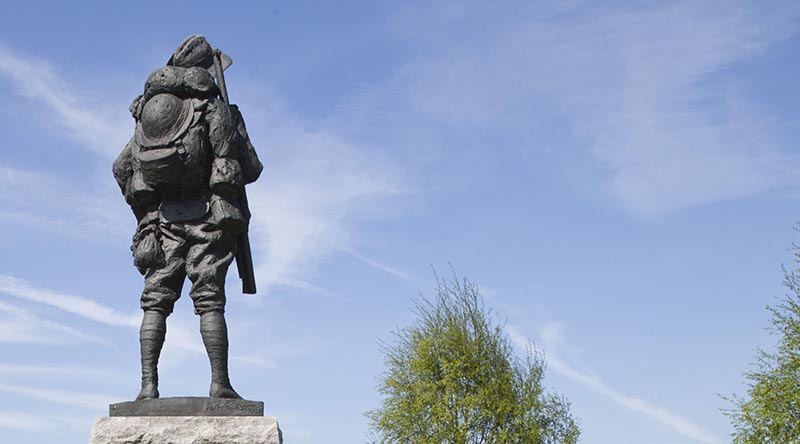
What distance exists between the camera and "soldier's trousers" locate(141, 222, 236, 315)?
7270 millimetres

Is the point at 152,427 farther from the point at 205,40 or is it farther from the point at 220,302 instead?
the point at 205,40

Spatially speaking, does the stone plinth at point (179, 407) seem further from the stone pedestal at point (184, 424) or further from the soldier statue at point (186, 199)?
the soldier statue at point (186, 199)

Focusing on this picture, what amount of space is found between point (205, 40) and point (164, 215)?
1.57 m

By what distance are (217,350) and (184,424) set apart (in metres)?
0.63

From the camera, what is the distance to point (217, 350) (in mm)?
7160

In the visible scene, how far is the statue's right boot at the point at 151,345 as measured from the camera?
7.11m

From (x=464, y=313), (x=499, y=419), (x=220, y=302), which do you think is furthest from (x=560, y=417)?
(x=220, y=302)

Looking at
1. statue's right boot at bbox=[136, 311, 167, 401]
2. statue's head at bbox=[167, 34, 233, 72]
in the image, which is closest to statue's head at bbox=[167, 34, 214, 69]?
statue's head at bbox=[167, 34, 233, 72]

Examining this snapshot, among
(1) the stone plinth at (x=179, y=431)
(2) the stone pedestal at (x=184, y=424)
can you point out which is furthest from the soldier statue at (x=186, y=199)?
(1) the stone plinth at (x=179, y=431)

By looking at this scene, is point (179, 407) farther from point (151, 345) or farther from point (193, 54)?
point (193, 54)

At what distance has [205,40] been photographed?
7887 millimetres

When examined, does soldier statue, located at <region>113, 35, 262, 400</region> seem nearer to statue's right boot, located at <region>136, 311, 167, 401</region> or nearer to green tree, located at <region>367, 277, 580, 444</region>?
statue's right boot, located at <region>136, 311, 167, 401</region>

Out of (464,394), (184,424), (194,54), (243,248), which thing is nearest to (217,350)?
(184,424)

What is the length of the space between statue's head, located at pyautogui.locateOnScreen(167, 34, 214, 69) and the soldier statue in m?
0.16
